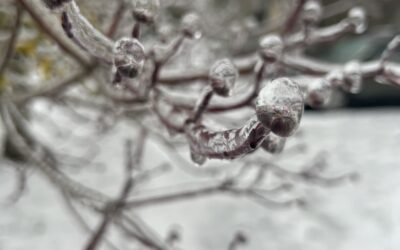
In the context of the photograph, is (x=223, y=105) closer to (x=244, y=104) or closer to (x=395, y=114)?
(x=244, y=104)

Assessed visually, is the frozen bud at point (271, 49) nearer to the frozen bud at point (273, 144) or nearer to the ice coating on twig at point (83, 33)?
the frozen bud at point (273, 144)

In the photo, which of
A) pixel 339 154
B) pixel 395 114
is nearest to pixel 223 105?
pixel 339 154

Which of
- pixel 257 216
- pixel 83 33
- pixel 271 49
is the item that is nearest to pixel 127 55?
pixel 83 33

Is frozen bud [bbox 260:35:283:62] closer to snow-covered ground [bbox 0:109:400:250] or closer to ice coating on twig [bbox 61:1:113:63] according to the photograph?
ice coating on twig [bbox 61:1:113:63]

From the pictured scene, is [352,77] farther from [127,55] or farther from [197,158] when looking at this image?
[127,55]

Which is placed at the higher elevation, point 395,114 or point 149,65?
point 149,65

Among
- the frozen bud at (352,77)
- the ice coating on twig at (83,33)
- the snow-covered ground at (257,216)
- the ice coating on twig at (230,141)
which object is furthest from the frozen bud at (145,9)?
the snow-covered ground at (257,216)

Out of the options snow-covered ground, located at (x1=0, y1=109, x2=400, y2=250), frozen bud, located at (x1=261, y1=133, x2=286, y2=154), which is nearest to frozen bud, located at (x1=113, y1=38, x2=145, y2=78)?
frozen bud, located at (x1=261, y1=133, x2=286, y2=154)
